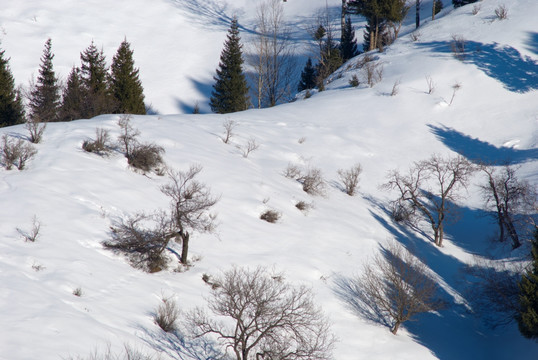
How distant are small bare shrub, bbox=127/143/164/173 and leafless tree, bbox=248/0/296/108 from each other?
23.9 m

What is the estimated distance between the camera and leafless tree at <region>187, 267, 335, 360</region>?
9.79 m

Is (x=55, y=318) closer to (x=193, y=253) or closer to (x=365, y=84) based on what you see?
(x=193, y=253)

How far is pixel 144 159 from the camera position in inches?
705

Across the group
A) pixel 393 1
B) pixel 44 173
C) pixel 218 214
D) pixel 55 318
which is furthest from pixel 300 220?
pixel 393 1

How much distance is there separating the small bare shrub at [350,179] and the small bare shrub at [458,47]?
1728 cm

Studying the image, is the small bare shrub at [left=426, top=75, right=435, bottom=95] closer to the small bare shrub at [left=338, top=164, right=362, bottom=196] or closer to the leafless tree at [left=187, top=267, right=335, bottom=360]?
the small bare shrub at [left=338, top=164, right=362, bottom=196]

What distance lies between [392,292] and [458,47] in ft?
91.1

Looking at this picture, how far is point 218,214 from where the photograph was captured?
16531 mm

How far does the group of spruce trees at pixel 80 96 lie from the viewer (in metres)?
30.3

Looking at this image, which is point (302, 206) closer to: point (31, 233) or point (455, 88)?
point (31, 233)

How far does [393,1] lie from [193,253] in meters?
38.1

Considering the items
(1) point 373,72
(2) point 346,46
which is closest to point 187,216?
(1) point 373,72

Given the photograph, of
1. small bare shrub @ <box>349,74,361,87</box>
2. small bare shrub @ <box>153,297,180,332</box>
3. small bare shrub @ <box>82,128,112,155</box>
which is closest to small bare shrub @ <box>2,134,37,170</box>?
small bare shrub @ <box>82,128,112,155</box>

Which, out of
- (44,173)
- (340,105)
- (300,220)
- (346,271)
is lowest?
(346,271)
